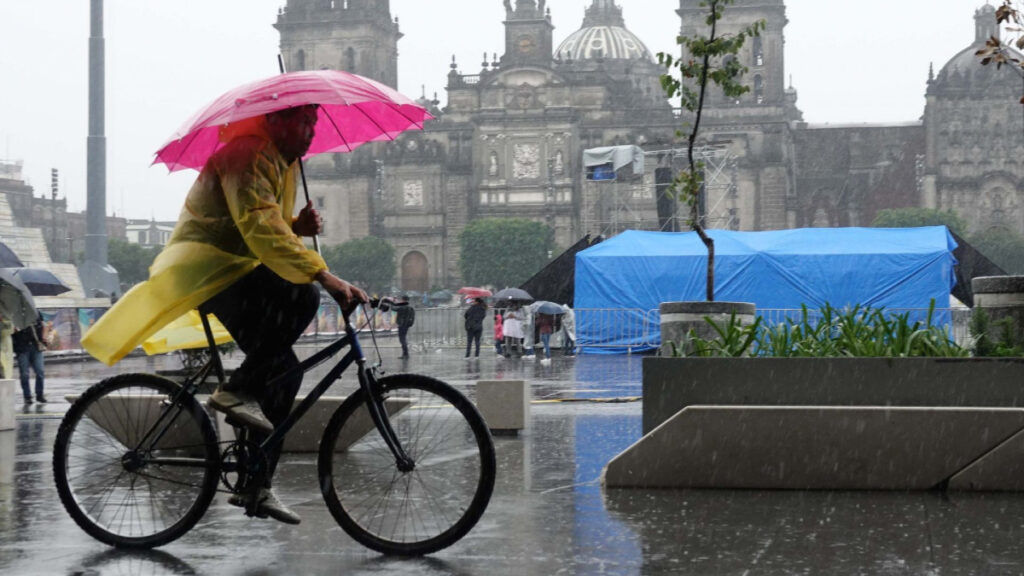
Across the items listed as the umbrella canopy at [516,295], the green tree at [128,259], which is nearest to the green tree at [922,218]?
the green tree at [128,259]

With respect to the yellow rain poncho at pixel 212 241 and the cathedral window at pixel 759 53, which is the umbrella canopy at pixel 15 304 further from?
the cathedral window at pixel 759 53

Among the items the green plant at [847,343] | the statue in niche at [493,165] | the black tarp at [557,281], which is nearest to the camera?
the green plant at [847,343]

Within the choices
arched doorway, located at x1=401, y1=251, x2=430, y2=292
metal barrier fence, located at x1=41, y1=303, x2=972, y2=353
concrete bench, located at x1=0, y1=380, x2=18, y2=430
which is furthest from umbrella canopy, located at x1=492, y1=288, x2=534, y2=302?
arched doorway, located at x1=401, y1=251, x2=430, y2=292

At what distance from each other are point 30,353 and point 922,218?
83.7 meters

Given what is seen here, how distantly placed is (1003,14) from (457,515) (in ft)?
13.1

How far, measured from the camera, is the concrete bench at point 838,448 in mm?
6066

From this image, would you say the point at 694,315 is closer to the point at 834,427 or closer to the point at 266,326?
the point at 834,427

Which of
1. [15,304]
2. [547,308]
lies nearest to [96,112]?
[547,308]

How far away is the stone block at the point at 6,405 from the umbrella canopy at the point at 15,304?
3.30 meters

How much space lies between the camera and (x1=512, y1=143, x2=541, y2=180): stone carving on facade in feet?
313

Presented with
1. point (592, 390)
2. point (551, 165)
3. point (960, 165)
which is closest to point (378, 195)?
point (551, 165)

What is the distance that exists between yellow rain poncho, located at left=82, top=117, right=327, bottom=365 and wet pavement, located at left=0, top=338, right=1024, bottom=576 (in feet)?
2.52

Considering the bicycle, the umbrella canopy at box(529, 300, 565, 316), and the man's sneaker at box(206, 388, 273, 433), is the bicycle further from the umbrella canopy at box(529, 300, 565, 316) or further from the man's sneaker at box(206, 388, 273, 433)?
the umbrella canopy at box(529, 300, 565, 316)

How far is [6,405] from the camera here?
10.6m
